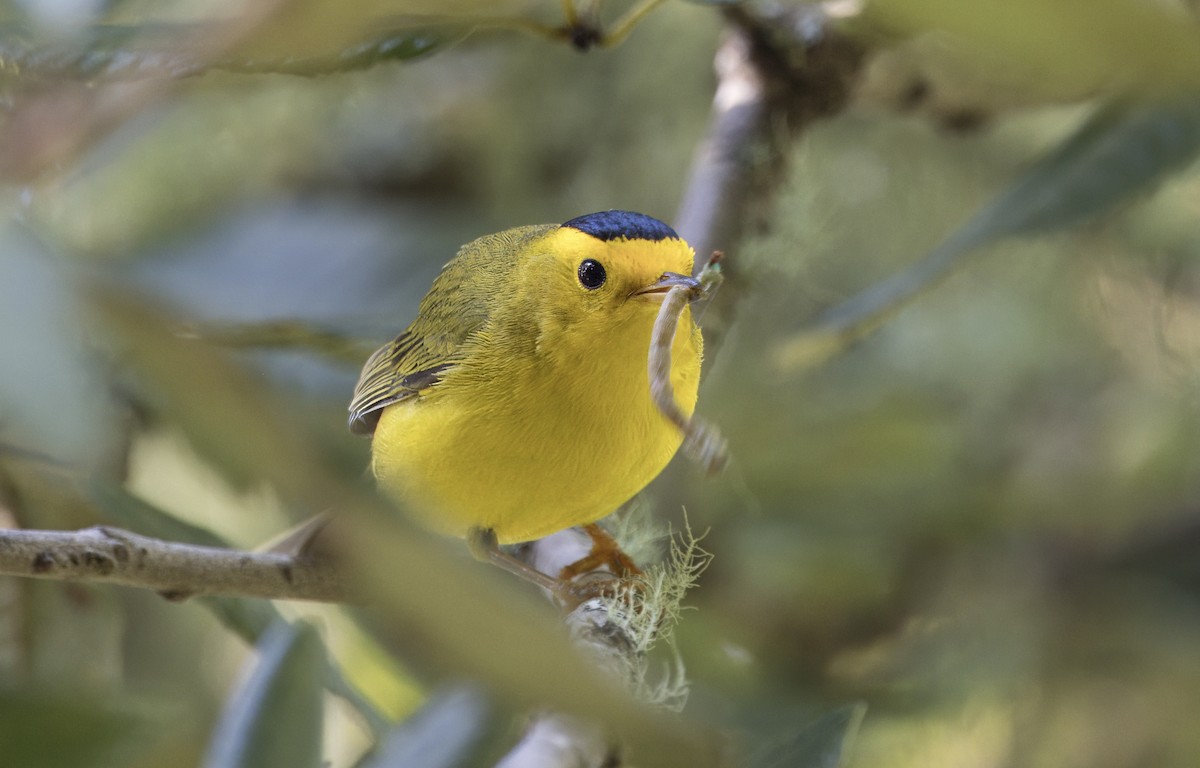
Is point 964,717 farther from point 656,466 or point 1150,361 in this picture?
point 656,466

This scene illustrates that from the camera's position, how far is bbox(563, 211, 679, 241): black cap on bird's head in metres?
1.22

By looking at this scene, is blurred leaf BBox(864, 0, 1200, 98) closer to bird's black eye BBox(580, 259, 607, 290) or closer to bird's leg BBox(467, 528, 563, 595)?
bird's black eye BBox(580, 259, 607, 290)

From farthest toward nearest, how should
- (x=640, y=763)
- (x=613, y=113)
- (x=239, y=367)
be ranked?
(x=613, y=113), (x=640, y=763), (x=239, y=367)

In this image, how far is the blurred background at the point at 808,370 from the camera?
72.1 inches

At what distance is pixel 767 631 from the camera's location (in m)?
2.14

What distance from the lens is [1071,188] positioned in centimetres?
168

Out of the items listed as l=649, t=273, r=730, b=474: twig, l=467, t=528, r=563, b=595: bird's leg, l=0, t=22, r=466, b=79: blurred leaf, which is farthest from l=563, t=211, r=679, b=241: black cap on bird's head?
l=467, t=528, r=563, b=595: bird's leg

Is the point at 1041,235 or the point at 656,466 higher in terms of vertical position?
the point at 656,466

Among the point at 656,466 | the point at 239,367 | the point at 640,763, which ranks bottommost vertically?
the point at 656,466

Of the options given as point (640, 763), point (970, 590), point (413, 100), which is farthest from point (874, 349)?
point (640, 763)

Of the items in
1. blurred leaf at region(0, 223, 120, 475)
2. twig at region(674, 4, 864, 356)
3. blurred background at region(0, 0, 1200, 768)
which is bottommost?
blurred background at region(0, 0, 1200, 768)

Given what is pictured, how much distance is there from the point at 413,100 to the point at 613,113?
527mm

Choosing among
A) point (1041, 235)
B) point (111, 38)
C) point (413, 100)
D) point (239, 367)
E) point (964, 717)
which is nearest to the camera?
point (239, 367)

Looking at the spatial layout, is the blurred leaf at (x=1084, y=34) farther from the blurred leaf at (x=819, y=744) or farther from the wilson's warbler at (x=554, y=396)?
the blurred leaf at (x=819, y=744)
